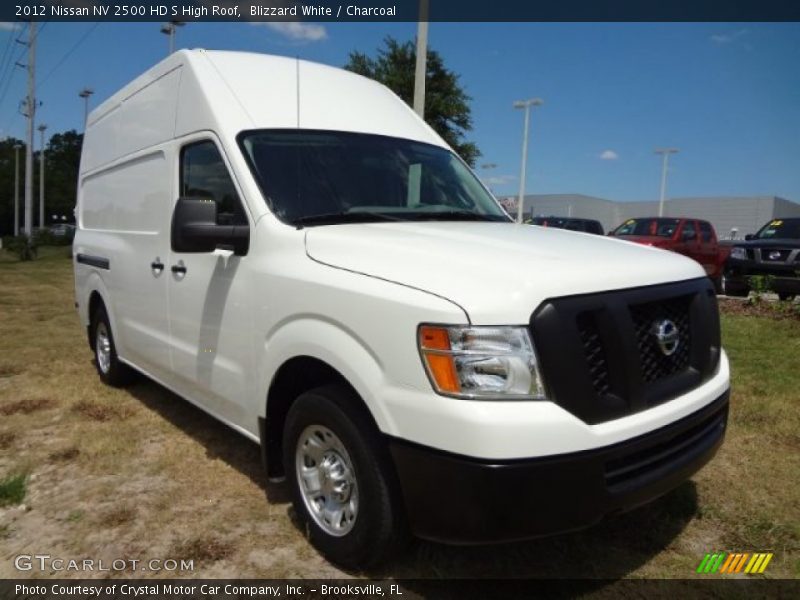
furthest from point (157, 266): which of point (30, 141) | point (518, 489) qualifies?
point (30, 141)

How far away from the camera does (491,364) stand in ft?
6.89

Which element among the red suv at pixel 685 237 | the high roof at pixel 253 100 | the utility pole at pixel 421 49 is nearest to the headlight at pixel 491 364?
the high roof at pixel 253 100

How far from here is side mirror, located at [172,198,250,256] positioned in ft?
9.47

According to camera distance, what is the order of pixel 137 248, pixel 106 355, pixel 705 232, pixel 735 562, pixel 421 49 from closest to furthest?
pixel 735 562
pixel 137 248
pixel 106 355
pixel 421 49
pixel 705 232

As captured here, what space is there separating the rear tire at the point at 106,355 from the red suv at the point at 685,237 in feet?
36.8

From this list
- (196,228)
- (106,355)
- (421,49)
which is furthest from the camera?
(421,49)

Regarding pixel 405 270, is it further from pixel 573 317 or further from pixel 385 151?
pixel 385 151

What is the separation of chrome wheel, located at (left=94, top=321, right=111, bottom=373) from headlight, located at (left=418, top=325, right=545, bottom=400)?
423 centimetres

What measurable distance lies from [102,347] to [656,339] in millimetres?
4969

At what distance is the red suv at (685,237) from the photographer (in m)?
13.6

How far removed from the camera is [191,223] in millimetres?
2893

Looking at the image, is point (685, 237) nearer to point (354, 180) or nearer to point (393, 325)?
point (354, 180)

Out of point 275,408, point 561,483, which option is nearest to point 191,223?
point 275,408

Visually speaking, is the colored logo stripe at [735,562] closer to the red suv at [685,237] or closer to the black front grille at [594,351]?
the black front grille at [594,351]
